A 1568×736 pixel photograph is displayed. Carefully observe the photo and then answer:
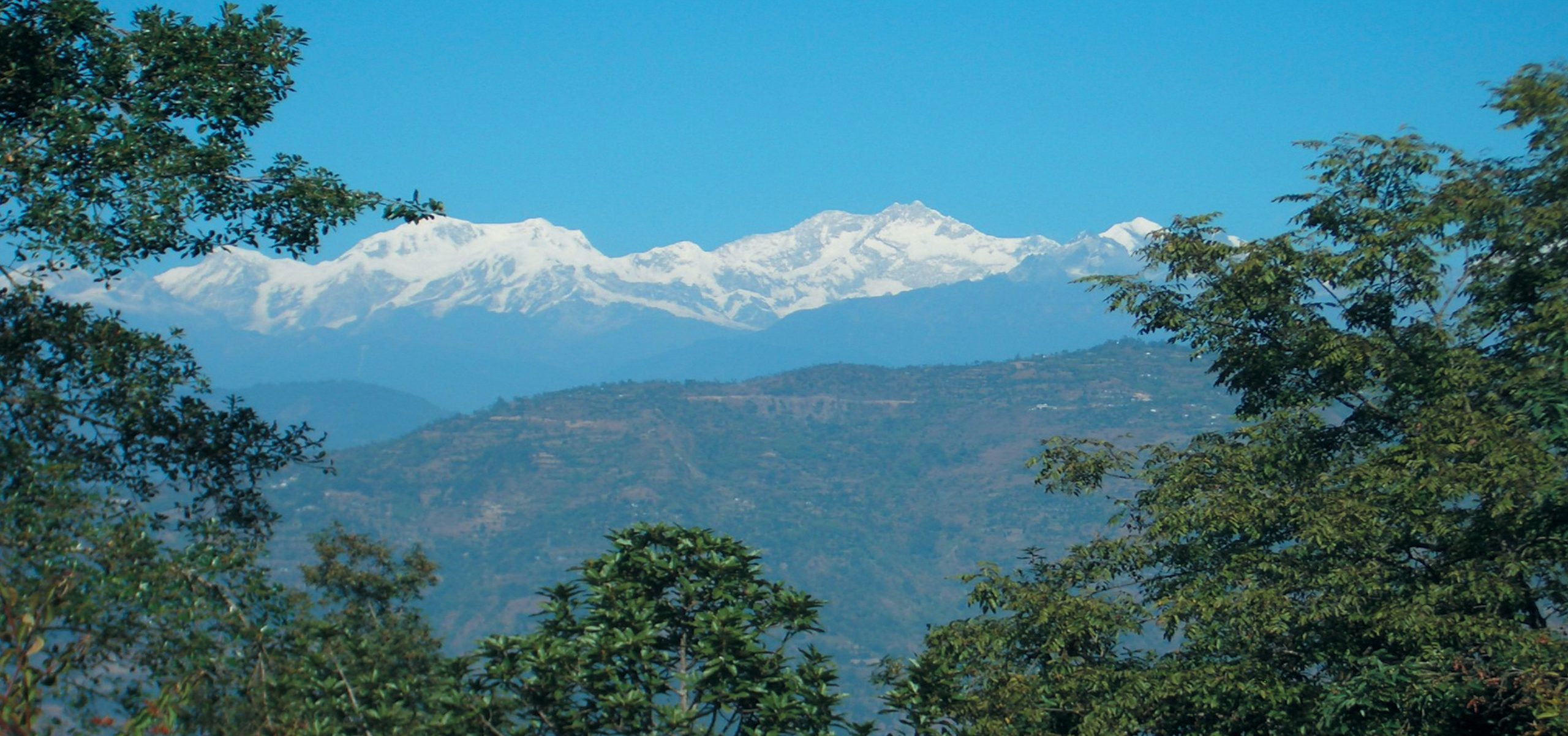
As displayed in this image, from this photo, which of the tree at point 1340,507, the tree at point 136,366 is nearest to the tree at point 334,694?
the tree at point 136,366

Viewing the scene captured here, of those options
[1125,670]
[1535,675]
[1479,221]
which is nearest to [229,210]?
[1125,670]

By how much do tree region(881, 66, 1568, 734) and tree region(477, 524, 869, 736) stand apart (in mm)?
780

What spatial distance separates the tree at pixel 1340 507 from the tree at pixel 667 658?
78cm

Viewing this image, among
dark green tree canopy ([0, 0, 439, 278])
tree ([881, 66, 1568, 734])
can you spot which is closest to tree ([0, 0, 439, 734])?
dark green tree canopy ([0, 0, 439, 278])

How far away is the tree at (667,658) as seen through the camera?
5.92m

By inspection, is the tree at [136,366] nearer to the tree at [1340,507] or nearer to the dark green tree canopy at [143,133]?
the dark green tree canopy at [143,133]

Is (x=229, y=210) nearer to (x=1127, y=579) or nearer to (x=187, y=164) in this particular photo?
(x=187, y=164)

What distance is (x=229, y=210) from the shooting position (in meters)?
6.99

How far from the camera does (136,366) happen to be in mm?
6789

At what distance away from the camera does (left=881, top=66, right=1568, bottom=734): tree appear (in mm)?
7504

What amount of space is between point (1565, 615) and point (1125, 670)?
305 centimetres

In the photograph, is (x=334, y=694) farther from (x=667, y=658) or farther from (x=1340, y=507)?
(x=1340, y=507)

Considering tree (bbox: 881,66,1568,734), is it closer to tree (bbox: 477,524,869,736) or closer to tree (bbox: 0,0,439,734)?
tree (bbox: 477,524,869,736)

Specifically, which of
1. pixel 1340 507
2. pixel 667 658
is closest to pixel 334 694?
pixel 667 658
